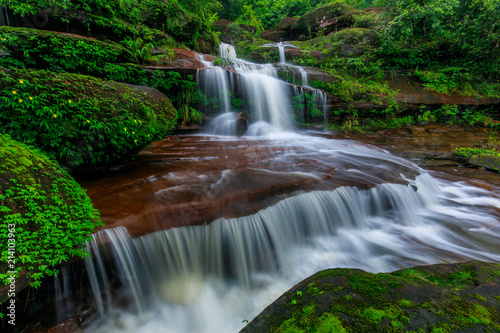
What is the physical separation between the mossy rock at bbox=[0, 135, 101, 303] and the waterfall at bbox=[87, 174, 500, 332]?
309mm

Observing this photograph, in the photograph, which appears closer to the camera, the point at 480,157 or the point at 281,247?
the point at 281,247

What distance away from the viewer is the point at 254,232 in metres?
3.30

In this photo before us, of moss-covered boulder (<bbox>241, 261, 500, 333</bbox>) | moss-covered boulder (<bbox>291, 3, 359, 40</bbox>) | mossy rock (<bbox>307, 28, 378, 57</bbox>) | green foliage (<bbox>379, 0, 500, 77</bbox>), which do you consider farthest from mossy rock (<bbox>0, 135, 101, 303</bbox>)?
moss-covered boulder (<bbox>291, 3, 359, 40</bbox>)

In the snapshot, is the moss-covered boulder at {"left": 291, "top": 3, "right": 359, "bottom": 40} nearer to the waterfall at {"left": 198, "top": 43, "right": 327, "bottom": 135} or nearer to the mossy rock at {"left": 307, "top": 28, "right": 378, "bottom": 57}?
the mossy rock at {"left": 307, "top": 28, "right": 378, "bottom": 57}

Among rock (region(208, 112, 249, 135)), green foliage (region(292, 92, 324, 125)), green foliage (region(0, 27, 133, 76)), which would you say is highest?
green foliage (region(0, 27, 133, 76))

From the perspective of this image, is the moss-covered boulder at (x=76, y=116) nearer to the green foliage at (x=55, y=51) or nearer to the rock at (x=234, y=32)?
the green foliage at (x=55, y=51)

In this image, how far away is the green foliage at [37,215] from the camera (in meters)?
1.70

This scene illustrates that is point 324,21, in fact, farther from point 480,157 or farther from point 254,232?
point 254,232

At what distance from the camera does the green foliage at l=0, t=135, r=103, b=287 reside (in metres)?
1.70

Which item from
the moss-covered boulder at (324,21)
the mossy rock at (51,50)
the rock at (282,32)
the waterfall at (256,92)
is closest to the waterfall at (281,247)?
the mossy rock at (51,50)

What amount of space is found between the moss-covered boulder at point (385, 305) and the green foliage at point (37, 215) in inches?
68.2

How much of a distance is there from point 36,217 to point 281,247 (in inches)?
116

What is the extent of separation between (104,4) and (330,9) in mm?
17544

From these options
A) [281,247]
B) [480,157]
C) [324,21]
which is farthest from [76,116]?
[324,21]
